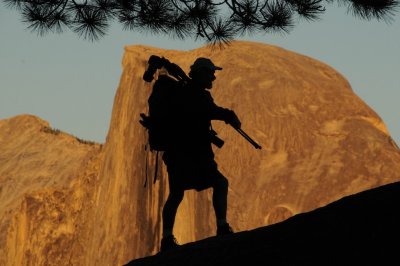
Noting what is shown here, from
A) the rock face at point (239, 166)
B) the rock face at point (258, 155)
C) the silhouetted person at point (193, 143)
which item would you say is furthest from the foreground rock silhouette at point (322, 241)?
the rock face at point (258, 155)

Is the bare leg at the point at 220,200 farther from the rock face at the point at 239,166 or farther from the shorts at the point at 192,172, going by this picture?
the rock face at the point at 239,166

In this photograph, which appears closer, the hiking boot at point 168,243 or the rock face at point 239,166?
the hiking boot at point 168,243

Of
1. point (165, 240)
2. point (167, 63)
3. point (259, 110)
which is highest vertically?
point (259, 110)

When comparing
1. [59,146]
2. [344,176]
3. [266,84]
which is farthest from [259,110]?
[59,146]

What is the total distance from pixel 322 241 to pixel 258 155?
20944 millimetres

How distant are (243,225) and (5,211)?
1803 centimetres

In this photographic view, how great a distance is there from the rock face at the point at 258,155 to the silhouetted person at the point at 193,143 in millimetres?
16810

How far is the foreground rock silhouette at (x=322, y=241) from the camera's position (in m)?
7.90

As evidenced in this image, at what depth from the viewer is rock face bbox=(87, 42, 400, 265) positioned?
90.9ft

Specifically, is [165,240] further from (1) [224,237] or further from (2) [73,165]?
(2) [73,165]

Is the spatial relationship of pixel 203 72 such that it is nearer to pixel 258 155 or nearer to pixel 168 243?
pixel 168 243

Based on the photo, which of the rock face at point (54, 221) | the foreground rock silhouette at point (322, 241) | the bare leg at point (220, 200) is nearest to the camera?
the foreground rock silhouette at point (322, 241)

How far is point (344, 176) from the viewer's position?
28.0 metres

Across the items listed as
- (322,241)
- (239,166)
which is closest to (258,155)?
(239,166)
